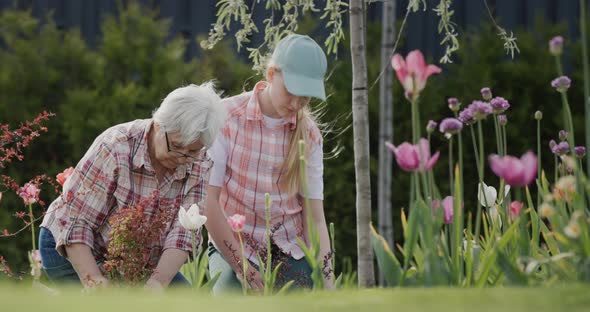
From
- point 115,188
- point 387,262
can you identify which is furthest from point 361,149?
point 115,188

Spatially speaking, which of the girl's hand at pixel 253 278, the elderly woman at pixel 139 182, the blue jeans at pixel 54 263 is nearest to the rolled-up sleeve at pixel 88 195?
the elderly woman at pixel 139 182

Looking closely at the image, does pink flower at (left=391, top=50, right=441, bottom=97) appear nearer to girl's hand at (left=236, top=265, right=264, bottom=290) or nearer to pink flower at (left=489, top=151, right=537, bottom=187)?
pink flower at (left=489, top=151, right=537, bottom=187)

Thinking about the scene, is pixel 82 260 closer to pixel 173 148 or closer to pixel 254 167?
pixel 173 148

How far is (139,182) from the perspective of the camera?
9.98 feet

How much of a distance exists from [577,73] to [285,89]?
345 cm

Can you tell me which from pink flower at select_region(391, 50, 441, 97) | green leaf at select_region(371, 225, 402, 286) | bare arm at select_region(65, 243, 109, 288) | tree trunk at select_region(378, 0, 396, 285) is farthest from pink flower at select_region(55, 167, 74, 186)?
tree trunk at select_region(378, 0, 396, 285)

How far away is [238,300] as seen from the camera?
1.68m

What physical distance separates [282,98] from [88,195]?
0.79 metres

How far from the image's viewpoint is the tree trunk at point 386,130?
17.8 feet

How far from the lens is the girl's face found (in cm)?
320

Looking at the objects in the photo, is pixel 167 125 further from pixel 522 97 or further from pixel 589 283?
pixel 522 97

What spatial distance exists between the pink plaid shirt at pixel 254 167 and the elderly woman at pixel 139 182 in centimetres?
25

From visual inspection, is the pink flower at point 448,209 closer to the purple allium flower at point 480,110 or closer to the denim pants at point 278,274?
the purple allium flower at point 480,110

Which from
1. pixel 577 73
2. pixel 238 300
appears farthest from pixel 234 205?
pixel 577 73
